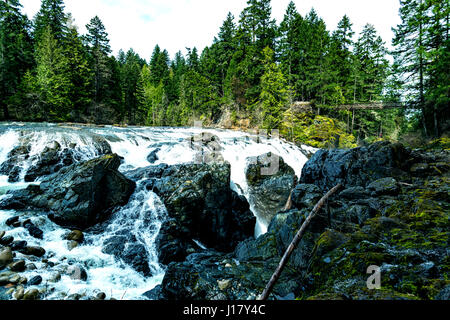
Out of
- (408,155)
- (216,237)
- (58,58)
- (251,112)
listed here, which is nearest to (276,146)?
(408,155)

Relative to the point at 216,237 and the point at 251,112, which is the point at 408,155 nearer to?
the point at 216,237

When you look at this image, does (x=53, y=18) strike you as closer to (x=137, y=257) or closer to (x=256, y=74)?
(x=256, y=74)

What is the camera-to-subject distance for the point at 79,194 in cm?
822

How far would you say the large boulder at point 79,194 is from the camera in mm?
7837

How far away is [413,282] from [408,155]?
9.20m

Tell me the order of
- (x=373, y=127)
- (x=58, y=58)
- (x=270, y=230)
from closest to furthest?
(x=270, y=230), (x=58, y=58), (x=373, y=127)

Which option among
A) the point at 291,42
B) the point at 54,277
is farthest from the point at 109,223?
the point at 291,42

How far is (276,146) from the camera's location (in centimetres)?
1998

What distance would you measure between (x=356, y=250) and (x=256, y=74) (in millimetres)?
34848

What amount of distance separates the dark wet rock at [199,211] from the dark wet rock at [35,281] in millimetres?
3352

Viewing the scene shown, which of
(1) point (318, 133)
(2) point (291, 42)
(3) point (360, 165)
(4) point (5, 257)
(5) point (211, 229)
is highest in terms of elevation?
(2) point (291, 42)

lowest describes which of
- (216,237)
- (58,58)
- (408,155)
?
(216,237)
